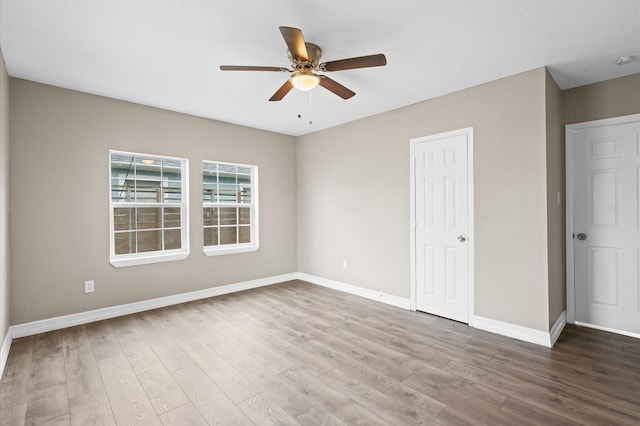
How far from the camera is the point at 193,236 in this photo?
14.4 ft

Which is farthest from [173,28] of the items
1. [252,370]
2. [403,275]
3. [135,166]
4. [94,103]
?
[403,275]

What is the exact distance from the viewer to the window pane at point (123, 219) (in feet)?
12.6

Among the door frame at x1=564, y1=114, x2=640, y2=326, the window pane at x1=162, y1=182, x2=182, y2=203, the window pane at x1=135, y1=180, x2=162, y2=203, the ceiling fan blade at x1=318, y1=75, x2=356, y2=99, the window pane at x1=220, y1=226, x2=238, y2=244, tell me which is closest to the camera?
the ceiling fan blade at x1=318, y1=75, x2=356, y2=99

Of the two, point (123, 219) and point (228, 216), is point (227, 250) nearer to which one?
point (228, 216)

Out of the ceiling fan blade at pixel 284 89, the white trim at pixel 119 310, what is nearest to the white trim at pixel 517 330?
the ceiling fan blade at pixel 284 89

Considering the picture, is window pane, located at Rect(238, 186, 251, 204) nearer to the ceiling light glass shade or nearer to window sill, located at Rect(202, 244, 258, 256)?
window sill, located at Rect(202, 244, 258, 256)

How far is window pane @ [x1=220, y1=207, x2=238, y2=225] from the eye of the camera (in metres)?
4.83

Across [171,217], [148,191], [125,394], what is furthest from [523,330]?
[148,191]

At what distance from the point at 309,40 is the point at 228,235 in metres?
3.34

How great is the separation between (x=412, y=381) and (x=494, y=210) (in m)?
1.95

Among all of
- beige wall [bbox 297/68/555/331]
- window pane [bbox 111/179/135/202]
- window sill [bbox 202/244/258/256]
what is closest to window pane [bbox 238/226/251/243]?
window sill [bbox 202/244/258/256]

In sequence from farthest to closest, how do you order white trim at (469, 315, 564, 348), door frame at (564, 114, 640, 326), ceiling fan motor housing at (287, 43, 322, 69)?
door frame at (564, 114, 640, 326), white trim at (469, 315, 564, 348), ceiling fan motor housing at (287, 43, 322, 69)

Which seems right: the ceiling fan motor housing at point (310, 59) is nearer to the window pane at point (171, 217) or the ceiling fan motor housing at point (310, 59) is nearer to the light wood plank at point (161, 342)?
the light wood plank at point (161, 342)

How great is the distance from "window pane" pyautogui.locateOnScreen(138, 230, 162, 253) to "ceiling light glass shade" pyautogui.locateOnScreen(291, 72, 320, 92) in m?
2.95
